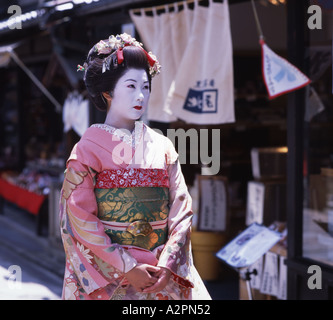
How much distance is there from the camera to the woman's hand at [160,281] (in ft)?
10.5

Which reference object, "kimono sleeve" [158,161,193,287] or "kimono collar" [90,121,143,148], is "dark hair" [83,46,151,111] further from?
"kimono sleeve" [158,161,193,287]

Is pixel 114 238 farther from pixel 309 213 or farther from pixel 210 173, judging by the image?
pixel 210 173

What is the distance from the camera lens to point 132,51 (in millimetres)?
3404

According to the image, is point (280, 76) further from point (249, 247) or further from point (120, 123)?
point (120, 123)

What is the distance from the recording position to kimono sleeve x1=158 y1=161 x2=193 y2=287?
328cm

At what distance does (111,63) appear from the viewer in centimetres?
338

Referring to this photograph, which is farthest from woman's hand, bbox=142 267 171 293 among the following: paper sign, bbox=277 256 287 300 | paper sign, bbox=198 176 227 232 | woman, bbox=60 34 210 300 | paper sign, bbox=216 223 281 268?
paper sign, bbox=198 176 227 232

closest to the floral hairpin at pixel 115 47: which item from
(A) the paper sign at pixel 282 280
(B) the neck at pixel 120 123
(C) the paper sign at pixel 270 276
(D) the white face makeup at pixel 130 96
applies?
(D) the white face makeup at pixel 130 96

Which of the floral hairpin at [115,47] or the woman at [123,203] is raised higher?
the floral hairpin at [115,47]

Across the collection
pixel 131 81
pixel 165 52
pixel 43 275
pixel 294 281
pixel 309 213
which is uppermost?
pixel 165 52

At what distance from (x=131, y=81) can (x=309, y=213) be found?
9.84 feet

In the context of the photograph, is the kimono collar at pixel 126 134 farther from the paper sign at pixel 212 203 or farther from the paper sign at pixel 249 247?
the paper sign at pixel 212 203

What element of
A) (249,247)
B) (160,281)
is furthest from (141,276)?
(249,247)
